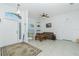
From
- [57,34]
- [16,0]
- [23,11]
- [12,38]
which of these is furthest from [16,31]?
[16,0]

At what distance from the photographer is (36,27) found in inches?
443

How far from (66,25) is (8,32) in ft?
17.7

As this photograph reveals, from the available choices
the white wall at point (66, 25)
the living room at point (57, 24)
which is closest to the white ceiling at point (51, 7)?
the living room at point (57, 24)

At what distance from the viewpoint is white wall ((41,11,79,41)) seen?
7223mm

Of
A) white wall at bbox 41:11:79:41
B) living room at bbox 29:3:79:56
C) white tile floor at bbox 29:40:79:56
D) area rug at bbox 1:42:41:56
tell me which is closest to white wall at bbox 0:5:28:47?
area rug at bbox 1:42:41:56

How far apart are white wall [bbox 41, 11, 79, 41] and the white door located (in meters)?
4.65

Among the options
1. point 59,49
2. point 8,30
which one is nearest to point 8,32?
point 8,30

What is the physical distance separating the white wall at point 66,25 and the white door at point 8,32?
4.65m

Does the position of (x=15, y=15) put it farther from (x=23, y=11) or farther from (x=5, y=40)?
(x=5, y=40)

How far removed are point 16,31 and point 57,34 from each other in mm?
4704

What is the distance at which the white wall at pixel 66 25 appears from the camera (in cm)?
722

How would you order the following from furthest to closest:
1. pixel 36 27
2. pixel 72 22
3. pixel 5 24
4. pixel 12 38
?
pixel 36 27
pixel 72 22
pixel 12 38
pixel 5 24

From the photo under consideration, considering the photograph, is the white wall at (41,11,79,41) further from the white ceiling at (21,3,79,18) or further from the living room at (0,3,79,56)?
the white ceiling at (21,3,79,18)

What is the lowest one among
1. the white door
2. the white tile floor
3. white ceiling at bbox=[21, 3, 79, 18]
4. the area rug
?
the white tile floor
